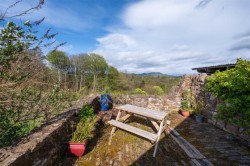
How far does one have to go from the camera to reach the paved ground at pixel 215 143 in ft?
13.0

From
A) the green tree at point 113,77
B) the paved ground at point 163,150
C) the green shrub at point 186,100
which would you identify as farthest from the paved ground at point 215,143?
the green tree at point 113,77

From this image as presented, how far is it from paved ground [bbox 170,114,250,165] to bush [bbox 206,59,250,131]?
0.60 meters

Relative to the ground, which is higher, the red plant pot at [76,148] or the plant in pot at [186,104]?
the plant in pot at [186,104]

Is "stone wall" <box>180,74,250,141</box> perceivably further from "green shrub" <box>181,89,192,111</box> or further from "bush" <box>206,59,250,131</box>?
"bush" <box>206,59,250,131</box>

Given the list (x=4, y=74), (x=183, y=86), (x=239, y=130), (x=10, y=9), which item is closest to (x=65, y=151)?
(x=4, y=74)

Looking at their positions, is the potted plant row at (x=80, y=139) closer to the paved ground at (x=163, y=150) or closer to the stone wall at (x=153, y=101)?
the paved ground at (x=163, y=150)

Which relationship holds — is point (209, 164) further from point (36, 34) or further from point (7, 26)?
point (7, 26)

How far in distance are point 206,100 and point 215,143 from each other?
2.80 m

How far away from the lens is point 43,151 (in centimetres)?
305

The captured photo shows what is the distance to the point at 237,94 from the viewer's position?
16.7 feet

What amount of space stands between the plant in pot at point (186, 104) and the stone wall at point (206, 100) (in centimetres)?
25

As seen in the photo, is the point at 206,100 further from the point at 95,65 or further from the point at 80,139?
the point at 95,65

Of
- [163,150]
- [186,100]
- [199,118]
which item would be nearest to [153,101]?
[186,100]

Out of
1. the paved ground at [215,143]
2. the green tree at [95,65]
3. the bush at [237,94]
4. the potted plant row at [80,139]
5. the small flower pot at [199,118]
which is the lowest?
the paved ground at [215,143]
